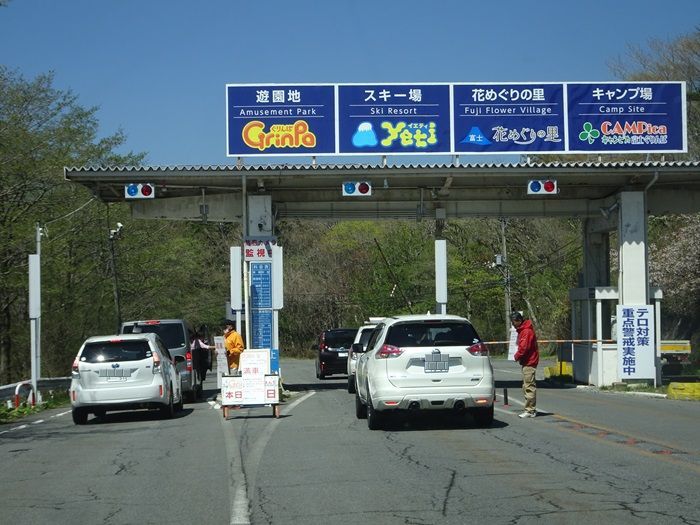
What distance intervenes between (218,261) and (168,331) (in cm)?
4093

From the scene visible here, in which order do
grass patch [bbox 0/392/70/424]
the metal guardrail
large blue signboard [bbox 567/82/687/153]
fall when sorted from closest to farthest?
grass patch [bbox 0/392/70/424], the metal guardrail, large blue signboard [bbox 567/82/687/153]

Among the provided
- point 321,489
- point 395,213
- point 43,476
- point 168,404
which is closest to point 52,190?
point 395,213

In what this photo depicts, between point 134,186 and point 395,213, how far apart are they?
7.30 meters

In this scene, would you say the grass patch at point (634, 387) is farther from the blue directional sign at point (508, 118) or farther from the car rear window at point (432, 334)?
the car rear window at point (432, 334)

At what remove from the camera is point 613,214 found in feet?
88.6

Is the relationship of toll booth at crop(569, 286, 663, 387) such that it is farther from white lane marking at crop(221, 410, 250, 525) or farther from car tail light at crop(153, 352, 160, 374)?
white lane marking at crop(221, 410, 250, 525)

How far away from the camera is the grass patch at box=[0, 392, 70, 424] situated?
20950 millimetres

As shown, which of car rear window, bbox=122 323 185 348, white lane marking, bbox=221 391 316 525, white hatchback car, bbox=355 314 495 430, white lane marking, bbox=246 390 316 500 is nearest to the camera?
white lane marking, bbox=221 391 316 525

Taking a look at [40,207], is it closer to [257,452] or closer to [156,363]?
[156,363]

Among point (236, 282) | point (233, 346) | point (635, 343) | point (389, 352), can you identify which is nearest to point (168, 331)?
point (236, 282)

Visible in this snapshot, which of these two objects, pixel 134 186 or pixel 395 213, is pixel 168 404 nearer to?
pixel 134 186

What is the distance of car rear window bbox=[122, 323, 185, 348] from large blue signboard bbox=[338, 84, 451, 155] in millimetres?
6258

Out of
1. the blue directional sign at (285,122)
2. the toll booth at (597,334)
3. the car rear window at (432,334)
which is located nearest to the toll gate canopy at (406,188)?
the blue directional sign at (285,122)

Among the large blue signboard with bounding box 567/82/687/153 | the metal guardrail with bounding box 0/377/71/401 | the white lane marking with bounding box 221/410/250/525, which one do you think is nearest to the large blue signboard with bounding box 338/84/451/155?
the large blue signboard with bounding box 567/82/687/153
